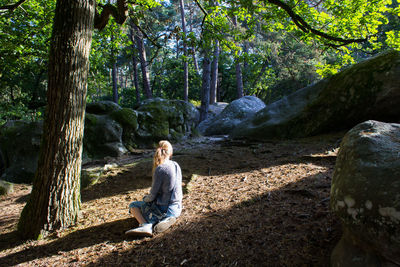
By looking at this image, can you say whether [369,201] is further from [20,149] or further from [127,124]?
[20,149]

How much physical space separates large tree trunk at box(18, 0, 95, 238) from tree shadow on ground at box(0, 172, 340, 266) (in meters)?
0.45

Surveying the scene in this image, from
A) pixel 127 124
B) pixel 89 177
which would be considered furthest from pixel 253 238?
pixel 127 124

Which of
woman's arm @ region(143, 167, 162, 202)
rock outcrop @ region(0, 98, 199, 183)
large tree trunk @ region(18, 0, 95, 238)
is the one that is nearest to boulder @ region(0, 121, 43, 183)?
rock outcrop @ region(0, 98, 199, 183)

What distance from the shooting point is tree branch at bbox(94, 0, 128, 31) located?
445 cm

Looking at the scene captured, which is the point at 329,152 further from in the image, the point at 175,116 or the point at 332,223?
the point at 175,116

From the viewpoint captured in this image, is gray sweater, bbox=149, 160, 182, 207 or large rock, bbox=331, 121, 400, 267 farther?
gray sweater, bbox=149, 160, 182, 207

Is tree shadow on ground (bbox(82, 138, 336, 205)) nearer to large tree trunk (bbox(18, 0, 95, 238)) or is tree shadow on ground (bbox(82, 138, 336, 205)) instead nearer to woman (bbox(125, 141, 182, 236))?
large tree trunk (bbox(18, 0, 95, 238))

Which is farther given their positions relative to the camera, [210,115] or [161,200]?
[210,115]

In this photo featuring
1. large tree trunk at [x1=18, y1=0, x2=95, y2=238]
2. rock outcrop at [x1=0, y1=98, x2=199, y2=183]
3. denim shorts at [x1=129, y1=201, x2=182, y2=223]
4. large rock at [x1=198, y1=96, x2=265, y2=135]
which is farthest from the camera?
large rock at [x1=198, y1=96, x2=265, y2=135]

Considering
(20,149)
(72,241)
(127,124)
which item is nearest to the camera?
Answer: (72,241)

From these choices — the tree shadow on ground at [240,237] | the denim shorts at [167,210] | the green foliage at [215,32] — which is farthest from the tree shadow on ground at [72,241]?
the green foliage at [215,32]

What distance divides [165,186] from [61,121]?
173 cm

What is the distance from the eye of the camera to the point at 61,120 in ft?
11.0

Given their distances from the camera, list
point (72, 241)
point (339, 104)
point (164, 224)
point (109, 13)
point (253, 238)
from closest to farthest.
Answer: point (253, 238), point (164, 224), point (72, 241), point (109, 13), point (339, 104)
